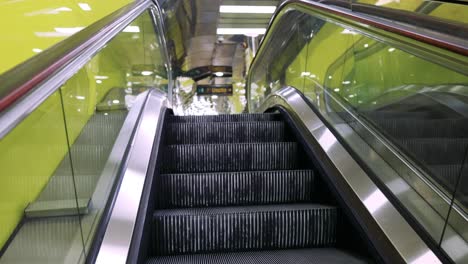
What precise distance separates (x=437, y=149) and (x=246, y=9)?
9.56m

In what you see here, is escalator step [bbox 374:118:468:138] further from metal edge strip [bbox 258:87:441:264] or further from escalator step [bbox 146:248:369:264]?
escalator step [bbox 146:248:369:264]

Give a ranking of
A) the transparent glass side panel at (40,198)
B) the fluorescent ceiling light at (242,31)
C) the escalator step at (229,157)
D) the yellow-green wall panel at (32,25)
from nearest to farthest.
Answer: the transparent glass side panel at (40,198), the yellow-green wall panel at (32,25), the escalator step at (229,157), the fluorescent ceiling light at (242,31)

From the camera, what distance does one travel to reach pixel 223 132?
12.4 feet

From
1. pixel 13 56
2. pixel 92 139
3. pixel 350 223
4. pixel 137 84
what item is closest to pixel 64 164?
pixel 92 139

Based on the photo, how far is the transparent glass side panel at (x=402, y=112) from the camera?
76.6 inches

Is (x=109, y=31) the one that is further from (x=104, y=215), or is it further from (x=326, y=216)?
(x=326, y=216)

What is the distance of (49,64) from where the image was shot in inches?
55.9

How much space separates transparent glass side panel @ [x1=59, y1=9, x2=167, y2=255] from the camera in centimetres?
182

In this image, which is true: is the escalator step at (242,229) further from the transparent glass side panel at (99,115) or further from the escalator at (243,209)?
the transparent glass side panel at (99,115)

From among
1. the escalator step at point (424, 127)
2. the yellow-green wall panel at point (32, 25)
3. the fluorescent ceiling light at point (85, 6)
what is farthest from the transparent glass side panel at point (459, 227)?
the fluorescent ceiling light at point (85, 6)

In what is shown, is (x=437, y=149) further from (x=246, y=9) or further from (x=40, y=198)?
(x=246, y=9)

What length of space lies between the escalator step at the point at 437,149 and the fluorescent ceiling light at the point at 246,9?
9038 mm

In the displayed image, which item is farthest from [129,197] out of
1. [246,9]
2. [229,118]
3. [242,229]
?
[246,9]

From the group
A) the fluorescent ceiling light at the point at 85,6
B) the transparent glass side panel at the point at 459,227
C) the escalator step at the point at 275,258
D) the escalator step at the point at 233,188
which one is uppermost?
the fluorescent ceiling light at the point at 85,6
